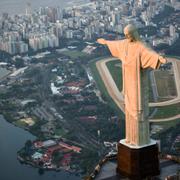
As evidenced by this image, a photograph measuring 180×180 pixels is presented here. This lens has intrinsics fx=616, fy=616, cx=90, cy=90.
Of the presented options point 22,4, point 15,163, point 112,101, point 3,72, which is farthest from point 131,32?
point 22,4

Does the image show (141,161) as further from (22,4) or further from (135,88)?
(22,4)

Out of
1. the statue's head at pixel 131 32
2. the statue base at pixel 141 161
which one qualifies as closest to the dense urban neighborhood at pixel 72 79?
the statue base at pixel 141 161

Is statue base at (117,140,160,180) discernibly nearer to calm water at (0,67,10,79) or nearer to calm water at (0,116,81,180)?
calm water at (0,116,81,180)

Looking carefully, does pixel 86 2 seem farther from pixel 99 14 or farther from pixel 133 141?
pixel 133 141

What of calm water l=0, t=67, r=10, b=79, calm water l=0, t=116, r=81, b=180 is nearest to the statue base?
calm water l=0, t=116, r=81, b=180

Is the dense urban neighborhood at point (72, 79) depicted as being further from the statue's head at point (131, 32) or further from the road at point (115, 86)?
the statue's head at point (131, 32)

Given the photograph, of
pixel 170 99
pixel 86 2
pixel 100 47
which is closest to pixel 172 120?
pixel 170 99
